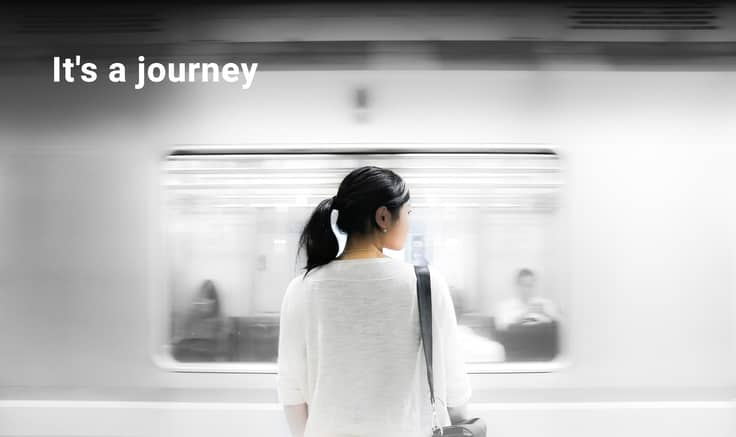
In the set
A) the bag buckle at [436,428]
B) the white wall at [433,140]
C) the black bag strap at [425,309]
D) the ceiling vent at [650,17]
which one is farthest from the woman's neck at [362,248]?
the ceiling vent at [650,17]

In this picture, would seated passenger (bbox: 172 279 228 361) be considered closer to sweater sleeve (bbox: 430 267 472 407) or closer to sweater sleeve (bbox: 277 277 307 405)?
sweater sleeve (bbox: 277 277 307 405)

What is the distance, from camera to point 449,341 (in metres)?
1.36

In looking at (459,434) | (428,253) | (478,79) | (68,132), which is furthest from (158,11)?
(459,434)

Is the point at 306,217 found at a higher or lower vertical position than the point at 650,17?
lower

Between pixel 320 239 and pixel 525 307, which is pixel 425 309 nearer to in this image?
pixel 320 239

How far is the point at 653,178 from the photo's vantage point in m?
2.26

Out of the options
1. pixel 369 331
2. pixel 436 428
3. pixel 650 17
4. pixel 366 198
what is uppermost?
pixel 650 17

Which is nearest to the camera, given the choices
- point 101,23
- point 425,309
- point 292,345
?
point 425,309

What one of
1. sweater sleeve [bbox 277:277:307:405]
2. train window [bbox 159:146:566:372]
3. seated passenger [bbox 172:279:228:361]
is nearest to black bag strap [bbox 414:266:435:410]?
sweater sleeve [bbox 277:277:307:405]

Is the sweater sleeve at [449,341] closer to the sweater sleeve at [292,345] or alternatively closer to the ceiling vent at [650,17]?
the sweater sleeve at [292,345]

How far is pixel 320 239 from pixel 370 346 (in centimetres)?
32

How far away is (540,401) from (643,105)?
4.25 feet

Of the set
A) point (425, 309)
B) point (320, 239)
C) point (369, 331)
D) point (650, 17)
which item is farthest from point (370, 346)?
point (650, 17)

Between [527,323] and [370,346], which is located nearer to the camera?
[370,346]
